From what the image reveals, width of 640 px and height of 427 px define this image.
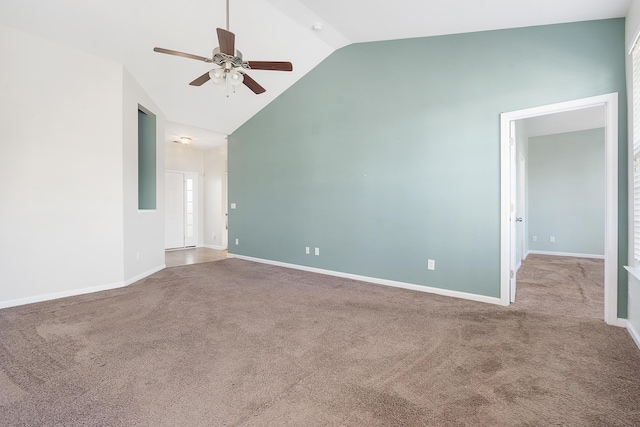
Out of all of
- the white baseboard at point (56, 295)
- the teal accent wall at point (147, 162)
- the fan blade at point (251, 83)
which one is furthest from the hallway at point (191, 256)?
the fan blade at point (251, 83)

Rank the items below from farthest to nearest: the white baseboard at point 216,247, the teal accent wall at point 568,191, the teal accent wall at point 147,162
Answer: the white baseboard at point 216,247, the teal accent wall at point 568,191, the teal accent wall at point 147,162

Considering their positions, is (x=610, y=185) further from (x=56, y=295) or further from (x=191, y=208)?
(x=191, y=208)

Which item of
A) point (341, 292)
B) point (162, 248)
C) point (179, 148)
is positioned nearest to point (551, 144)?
point (341, 292)

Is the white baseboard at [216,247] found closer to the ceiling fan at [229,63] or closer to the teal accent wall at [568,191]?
the ceiling fan at [229,63]

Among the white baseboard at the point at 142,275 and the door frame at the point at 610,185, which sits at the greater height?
Answer: the door frame at the point at 610,185

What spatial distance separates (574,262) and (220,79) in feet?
23.3

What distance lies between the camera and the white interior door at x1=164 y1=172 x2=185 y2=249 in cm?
757

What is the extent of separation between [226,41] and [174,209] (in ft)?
20.2

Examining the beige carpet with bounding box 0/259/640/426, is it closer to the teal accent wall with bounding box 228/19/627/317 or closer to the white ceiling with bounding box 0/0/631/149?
the teal accent wall with bounding box 228/19/627/317

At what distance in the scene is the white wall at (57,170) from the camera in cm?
317

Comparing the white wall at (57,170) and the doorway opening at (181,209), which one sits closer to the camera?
the white wall at (57,170)

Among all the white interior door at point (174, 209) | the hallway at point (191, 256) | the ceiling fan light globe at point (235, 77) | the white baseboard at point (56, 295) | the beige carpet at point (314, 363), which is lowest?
the beige carpet at point (314, 363)

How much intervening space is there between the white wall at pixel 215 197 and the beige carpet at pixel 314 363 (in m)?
4.28

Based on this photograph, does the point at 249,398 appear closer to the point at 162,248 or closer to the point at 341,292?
the point at 341,292
